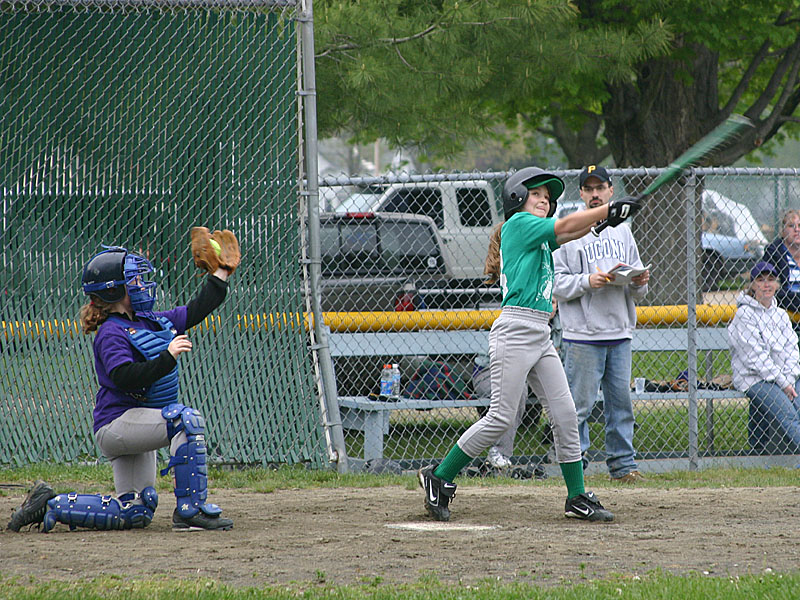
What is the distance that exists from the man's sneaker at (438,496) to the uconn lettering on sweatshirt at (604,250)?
2244 millimetres

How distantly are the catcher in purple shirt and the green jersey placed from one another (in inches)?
68.8

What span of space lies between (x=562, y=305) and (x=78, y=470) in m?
3.43

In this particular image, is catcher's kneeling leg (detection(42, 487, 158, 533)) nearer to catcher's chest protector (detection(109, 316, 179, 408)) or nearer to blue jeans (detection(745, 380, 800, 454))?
catcher's chest protector (detection(109, 316, 179, 408))

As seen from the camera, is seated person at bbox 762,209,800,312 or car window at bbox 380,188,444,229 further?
car window at bbox 380,188,444,229

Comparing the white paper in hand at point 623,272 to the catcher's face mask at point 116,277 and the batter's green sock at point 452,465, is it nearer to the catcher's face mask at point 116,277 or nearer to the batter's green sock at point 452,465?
the batter's green sock at point 452,465

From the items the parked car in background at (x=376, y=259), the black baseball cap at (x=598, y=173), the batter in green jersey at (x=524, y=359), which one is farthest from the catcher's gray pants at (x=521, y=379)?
the parked car in background at (x=376, y=259)

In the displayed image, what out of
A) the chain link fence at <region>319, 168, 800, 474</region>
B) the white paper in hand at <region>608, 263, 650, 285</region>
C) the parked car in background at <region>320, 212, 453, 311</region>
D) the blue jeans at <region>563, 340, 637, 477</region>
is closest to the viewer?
the white paper in hand at <region>608, 263, 650, 285</region>

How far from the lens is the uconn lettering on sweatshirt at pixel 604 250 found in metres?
6.91

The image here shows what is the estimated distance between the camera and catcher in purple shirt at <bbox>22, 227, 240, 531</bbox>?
4.95m

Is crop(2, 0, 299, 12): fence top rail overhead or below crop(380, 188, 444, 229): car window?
overhead

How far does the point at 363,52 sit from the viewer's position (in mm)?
10008

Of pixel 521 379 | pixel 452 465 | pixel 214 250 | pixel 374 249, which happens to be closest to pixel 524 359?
pixel 521 379

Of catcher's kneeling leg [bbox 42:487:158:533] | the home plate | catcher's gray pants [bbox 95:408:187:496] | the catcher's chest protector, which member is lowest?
the home plate

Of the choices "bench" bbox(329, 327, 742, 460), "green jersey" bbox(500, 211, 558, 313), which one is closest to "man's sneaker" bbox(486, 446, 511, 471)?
"bench" bbox(329, 327, 742, 460)
